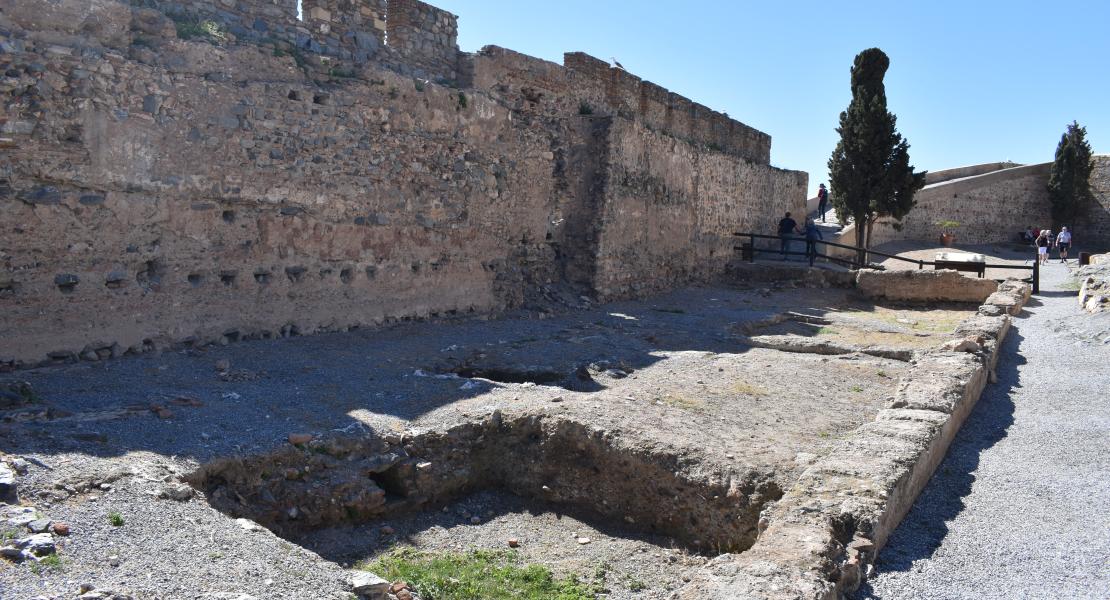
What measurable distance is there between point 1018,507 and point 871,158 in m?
20.0

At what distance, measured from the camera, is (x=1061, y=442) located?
6004 mm

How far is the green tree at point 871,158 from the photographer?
906 inches

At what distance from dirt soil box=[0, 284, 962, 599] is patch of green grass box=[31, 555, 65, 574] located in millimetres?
10

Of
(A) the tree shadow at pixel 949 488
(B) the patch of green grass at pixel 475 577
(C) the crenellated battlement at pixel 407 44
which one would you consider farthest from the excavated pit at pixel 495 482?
(C) the crenellated battlement at pixel 407 44

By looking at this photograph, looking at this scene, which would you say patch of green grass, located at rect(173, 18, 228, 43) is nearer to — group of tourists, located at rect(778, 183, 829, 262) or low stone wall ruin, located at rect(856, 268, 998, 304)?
low stone wall ruin, located at rect(856, 268, 998, 304)

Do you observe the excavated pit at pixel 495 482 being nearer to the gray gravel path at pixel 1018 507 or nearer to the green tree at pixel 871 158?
the gray gravel path at pixel 1018 507

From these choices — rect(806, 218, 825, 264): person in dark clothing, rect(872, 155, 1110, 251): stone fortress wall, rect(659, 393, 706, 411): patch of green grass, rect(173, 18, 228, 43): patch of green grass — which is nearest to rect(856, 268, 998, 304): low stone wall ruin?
rect(806, 218, 825, 264): person in dark clothing

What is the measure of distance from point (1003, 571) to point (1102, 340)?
7.20 meters

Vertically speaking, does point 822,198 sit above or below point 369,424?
above

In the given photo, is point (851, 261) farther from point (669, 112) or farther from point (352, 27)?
point (352, 27)

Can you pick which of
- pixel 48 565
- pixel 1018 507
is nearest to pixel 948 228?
pixel 1018 507

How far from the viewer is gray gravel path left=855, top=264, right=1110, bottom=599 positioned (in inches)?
148

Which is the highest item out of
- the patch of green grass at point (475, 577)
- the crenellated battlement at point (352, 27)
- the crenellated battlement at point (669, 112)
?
the crenellated battlement at point (669, 112)

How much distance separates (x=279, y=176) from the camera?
27.0 feet
